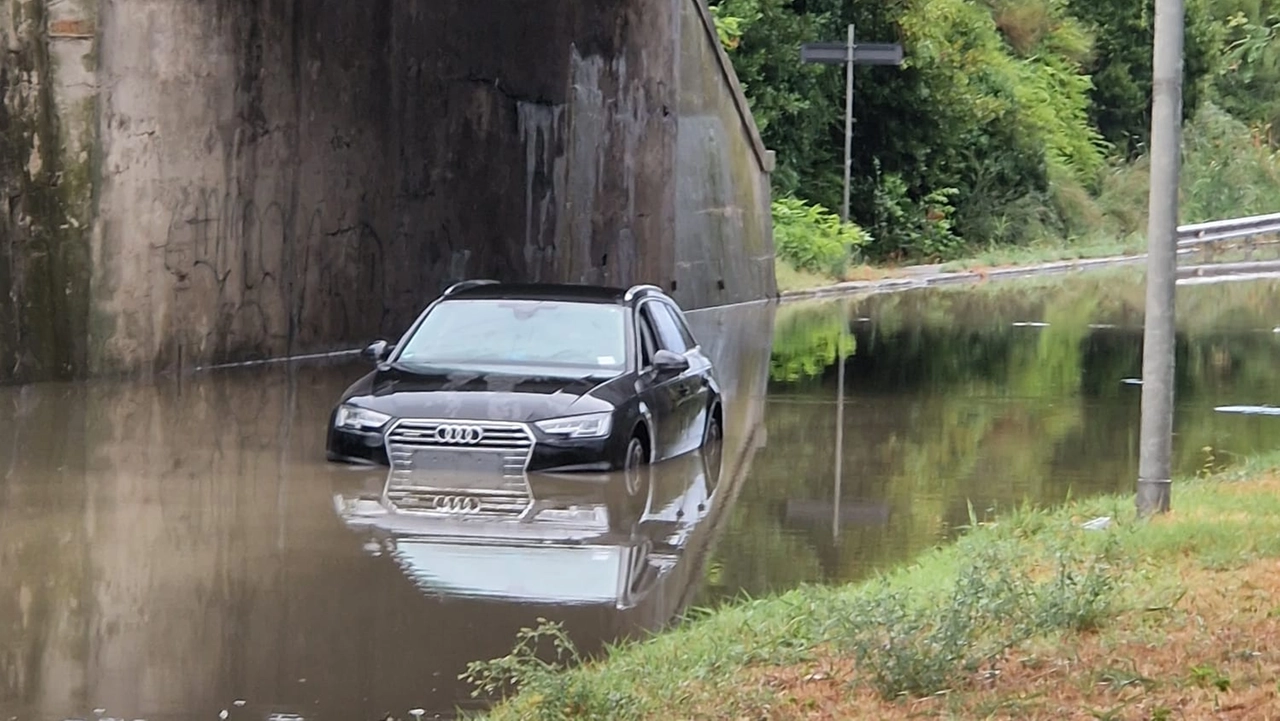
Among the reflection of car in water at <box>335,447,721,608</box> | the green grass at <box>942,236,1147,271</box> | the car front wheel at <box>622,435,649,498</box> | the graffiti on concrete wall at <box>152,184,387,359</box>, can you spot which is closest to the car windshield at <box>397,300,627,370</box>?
the car front wheel at <box>622,435,649,498</box>

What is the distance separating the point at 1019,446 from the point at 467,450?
499 centimetres

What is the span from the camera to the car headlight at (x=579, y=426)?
14.4m

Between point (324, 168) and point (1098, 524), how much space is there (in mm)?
15113

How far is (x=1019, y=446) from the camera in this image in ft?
56.6

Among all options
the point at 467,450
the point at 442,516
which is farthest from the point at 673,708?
the point at 467,450

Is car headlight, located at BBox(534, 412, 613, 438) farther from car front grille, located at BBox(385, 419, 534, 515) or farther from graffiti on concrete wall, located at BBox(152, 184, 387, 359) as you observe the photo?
graffiti on concrete wall, located at BBox(152, 184, 387, 359)

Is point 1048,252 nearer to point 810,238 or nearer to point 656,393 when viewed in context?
point 810,238

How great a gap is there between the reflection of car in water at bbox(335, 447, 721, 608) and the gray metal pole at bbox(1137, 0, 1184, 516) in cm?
251

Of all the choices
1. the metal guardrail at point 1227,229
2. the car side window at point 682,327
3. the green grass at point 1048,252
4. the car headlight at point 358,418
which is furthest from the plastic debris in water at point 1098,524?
the metal guardrail at point 1227,229

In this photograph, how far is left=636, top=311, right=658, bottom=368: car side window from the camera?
1577cm

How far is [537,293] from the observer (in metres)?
16.3

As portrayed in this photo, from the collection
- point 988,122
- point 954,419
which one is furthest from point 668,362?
point 988,122

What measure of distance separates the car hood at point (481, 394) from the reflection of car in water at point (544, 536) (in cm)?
46

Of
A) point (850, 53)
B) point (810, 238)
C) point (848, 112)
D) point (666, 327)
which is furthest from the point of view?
point (848, 112)
